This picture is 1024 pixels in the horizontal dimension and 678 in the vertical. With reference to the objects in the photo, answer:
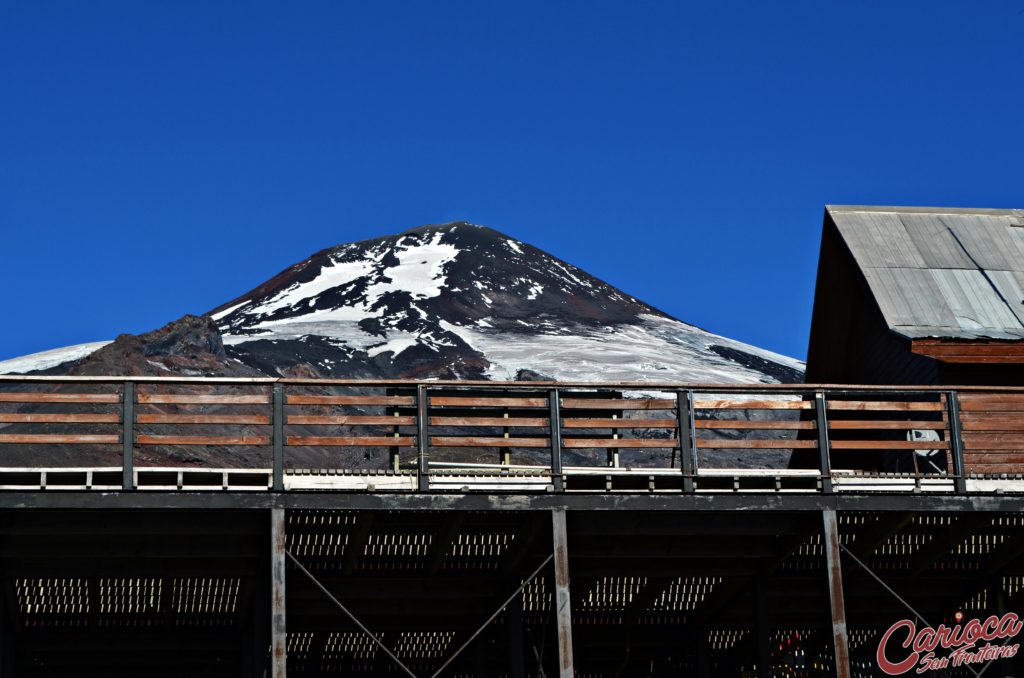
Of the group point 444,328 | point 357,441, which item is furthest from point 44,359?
point 357,441

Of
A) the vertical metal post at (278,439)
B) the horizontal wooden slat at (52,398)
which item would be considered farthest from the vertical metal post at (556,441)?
the horizontal wooden slat at (52,398)

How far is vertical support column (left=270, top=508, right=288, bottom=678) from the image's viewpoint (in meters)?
17.0

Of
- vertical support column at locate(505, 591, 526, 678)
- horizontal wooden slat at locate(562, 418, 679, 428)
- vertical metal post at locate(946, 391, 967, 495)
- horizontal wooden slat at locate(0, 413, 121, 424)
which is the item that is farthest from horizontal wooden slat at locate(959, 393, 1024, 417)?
horizontal wooden slat at locate(0, 413, 121, 424)

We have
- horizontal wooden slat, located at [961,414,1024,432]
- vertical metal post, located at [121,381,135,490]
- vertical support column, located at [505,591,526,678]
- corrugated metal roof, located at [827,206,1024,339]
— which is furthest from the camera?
corrugated metal roof, located at [827,206,1024,339]

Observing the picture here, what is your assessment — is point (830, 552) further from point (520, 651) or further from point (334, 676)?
point (334, 676)

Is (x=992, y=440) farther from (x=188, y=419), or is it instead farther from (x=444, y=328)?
(x=444, y=328)

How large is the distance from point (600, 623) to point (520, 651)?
319 centimetres

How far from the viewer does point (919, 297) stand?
78.9 feet

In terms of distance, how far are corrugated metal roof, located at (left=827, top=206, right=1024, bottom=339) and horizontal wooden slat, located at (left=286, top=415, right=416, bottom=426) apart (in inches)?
337

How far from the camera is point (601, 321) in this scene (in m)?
108

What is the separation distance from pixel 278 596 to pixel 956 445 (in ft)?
27.4

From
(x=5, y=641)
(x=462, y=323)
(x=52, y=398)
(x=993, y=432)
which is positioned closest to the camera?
(x=52, y=398)

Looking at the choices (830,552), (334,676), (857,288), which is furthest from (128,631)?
(857,288)

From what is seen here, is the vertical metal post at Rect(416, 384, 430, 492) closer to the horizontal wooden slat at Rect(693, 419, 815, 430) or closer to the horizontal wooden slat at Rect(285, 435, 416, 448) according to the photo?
the horizontal wooden slat at Rect(285, 435, 416, 448)
